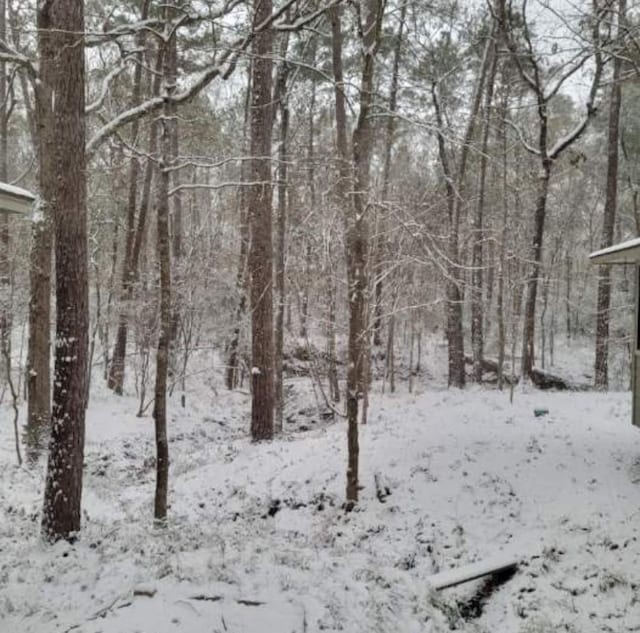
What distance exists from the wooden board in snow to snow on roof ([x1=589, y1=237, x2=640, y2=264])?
13.9 feet

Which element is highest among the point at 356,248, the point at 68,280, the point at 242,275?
the point at 242,275

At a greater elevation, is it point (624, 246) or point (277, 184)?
point (277, 184)

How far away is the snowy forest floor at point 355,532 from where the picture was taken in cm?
398

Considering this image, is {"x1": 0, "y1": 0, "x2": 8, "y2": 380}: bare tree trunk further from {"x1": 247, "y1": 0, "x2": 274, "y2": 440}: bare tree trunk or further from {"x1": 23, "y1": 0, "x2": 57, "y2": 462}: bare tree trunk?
{"x1": 247, "y1": 0, "x2": 274, "y2": 440}: bare tree trunk

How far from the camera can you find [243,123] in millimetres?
15281

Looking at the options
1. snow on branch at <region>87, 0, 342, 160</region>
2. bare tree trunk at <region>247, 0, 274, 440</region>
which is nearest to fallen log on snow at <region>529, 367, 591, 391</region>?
bare tree trunk at <region>247, 0, 274, 440</region>

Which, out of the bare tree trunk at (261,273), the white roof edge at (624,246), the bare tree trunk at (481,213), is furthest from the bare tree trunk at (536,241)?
the bare tree trunk at (261,273)

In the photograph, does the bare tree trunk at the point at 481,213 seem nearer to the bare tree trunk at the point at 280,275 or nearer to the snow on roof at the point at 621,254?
the bare tree trunk at the point at 280,275

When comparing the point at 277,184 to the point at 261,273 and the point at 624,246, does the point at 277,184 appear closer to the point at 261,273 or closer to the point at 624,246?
the point at 261,273

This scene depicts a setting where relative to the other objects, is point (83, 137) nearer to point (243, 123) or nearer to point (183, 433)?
point (183, 433)

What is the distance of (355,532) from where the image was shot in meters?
6.02

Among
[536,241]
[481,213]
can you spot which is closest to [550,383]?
[536,241]

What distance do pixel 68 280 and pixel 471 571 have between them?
4788 mm

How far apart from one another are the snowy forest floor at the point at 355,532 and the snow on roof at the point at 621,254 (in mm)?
2652
